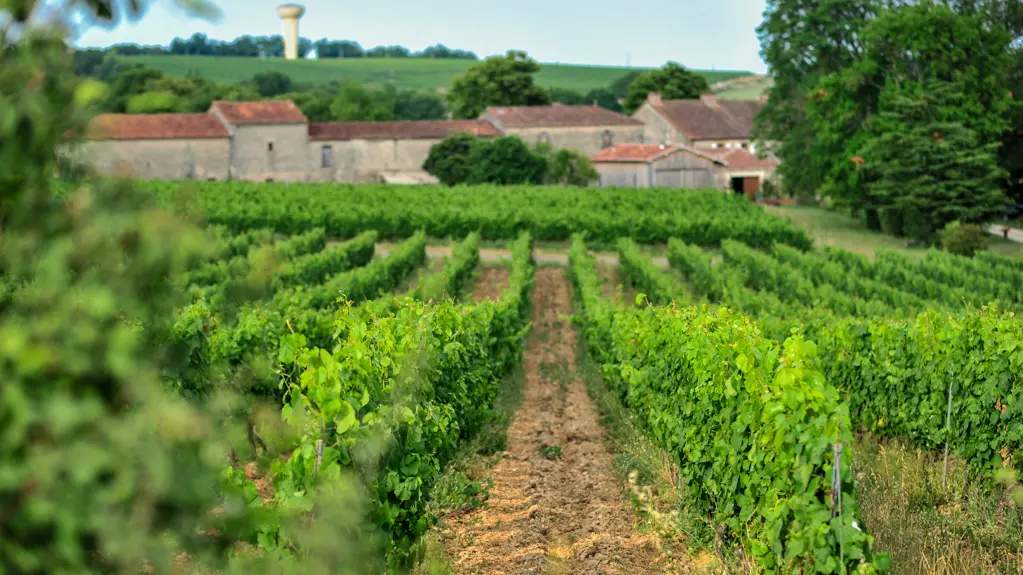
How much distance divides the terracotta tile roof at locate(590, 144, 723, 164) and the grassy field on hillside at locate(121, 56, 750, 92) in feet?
279

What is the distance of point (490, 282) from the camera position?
29734mm

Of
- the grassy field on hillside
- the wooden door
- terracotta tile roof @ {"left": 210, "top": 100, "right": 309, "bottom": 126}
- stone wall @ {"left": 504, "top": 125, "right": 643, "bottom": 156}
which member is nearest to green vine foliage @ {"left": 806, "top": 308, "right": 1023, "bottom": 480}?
the wooden door

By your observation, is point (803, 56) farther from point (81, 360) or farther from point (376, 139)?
point (81, 360)

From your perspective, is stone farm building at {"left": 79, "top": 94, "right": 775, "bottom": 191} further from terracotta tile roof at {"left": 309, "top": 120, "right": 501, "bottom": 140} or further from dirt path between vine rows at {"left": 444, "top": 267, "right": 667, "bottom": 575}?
dirt path between vine rows at {"left": 444, "top": 267, "right": 667, "bottom": 575}

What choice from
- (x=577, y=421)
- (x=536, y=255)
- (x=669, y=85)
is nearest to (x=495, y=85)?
(x=669, y=85)

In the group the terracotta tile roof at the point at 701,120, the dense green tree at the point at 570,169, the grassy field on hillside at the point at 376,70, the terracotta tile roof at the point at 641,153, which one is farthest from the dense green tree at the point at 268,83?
the terracotta tile roof at the point at 641,153

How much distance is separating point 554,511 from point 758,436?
103 inches

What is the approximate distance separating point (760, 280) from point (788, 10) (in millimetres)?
25424

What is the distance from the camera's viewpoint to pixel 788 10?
154 feet

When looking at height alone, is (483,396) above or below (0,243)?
A: below

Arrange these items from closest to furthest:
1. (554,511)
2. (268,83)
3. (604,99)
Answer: (554,511) < (268,83) < (604,99)

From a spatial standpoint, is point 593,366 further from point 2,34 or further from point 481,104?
point 481,104

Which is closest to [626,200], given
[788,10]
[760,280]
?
[788,10]

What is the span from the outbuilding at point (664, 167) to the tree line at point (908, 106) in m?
10.7
